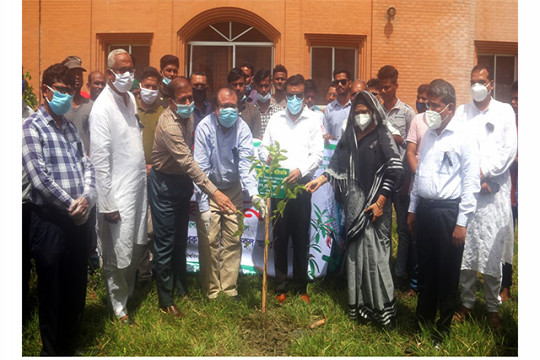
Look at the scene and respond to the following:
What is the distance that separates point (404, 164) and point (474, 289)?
1339mm

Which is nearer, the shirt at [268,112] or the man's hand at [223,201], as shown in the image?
the man's hand at [223,201]

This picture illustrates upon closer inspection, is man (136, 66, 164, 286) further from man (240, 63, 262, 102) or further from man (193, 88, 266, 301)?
man (240, 63, 262, 102)

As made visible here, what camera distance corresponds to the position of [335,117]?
5465 millimetres

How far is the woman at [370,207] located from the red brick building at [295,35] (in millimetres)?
4814

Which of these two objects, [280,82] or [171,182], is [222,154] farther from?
[280,82]

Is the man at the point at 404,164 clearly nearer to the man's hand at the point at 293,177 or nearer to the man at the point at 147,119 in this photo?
the man's hand at the point at 293,177

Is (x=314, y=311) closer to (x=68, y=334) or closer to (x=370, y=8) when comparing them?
(x=68, y=334)

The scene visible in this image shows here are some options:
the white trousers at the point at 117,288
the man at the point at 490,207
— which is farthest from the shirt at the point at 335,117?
the white trousers at the point at 117,288

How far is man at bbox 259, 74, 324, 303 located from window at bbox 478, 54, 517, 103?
20.9 feet

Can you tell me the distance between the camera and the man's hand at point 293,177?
418 cm

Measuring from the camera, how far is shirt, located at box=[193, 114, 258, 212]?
424cm

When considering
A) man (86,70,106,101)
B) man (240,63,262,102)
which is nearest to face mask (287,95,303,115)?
man (240,63,262,102)

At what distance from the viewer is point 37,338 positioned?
363cm

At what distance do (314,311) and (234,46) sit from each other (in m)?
6.73
